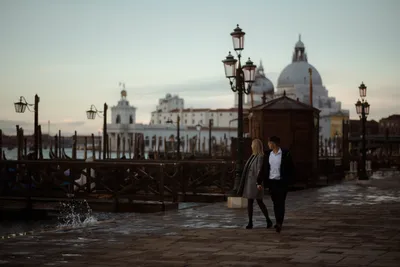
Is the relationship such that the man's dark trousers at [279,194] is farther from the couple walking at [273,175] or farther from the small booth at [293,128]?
the small booth at [293,128]

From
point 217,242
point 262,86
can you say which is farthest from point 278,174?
point 262,86

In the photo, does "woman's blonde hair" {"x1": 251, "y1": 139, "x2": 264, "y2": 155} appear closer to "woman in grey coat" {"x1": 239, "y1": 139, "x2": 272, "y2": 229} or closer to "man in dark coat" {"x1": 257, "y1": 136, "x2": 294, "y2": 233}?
"woman in grey coat" {"x1": 239, "y1": 139, "x2": 272, "y2": 229}

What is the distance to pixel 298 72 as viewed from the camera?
512 ft

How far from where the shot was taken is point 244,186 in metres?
11.1

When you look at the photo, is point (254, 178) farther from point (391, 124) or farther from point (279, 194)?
point (391, 124)

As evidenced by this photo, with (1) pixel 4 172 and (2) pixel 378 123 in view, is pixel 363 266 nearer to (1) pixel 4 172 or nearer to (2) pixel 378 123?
(1) pixel 4 172

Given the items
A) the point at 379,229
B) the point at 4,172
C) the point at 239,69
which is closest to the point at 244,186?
the point at 379,229

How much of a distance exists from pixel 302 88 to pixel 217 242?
473ft

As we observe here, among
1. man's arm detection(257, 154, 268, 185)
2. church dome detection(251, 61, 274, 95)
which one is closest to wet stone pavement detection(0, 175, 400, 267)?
man's arm detection(257, 154, 268, 185)

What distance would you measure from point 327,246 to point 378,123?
154456 mm

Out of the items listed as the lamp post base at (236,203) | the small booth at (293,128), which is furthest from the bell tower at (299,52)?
the lamp post base at (236,203)

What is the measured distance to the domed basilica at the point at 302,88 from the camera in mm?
150625

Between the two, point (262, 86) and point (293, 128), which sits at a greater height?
point (262, 86)

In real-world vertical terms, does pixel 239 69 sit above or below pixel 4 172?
above
